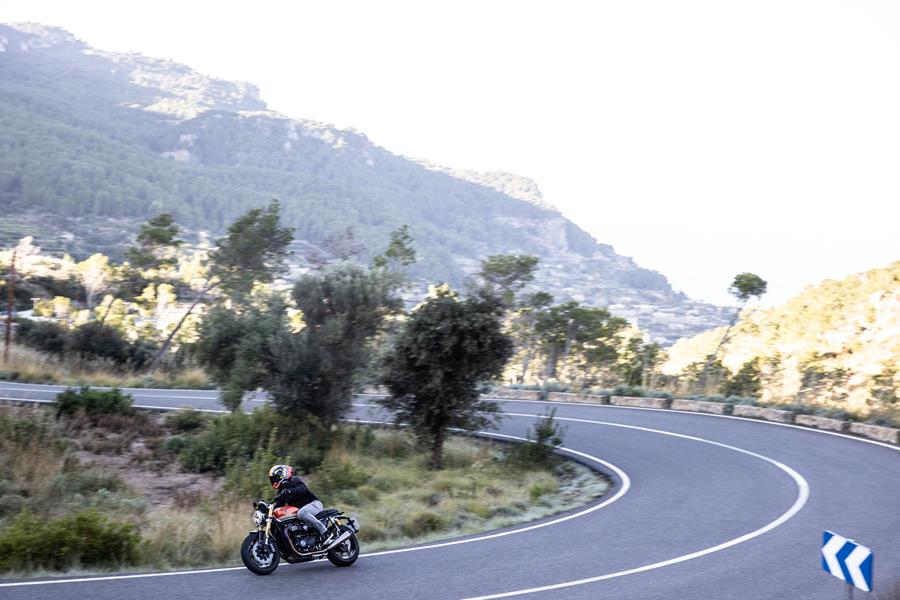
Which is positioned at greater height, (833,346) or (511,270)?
(511,270)

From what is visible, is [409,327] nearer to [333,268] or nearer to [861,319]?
[333,268]

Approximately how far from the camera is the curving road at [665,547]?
8.06 meters

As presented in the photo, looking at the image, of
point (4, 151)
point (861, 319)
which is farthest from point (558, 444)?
point (4, 151)

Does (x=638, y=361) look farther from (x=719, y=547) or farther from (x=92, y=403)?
(x=719, y=547)

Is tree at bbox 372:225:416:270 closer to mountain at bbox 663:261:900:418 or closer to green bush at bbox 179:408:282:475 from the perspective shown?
mountain at bbox 663:261:900:418

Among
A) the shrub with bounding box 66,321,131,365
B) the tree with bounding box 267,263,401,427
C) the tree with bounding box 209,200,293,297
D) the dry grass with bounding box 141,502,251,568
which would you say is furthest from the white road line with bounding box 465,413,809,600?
the shrub with bounding box 66,321,131,365

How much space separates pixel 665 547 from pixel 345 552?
425 cm

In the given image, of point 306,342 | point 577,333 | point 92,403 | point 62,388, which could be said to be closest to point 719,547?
point 306,342

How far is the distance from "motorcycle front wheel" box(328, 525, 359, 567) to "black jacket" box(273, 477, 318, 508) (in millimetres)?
596

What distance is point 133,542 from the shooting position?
935 centimetres

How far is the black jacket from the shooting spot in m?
9.27

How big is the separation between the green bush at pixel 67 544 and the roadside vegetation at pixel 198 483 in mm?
13

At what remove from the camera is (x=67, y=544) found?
894 centimetres

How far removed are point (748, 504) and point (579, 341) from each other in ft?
97.1
